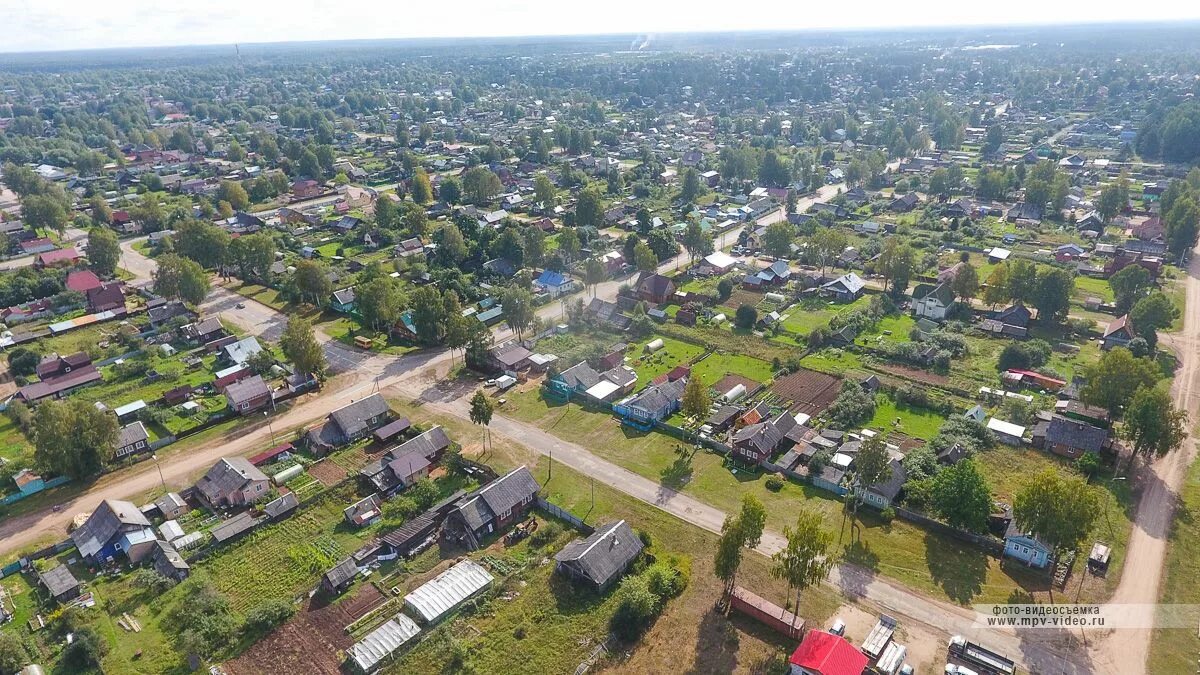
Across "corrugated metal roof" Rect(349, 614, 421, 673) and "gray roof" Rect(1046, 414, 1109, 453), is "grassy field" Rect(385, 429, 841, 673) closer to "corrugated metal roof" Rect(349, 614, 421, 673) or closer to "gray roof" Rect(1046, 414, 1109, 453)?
"corrugated metal roof" Rect(349, 614, 421, 673)

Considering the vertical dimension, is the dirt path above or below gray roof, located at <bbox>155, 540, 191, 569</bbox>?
below

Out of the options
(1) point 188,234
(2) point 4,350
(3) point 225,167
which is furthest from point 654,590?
(3) point 225,167

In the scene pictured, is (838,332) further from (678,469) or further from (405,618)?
(405,618)

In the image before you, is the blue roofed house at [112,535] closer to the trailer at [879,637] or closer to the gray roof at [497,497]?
the gray roof at [497,497]

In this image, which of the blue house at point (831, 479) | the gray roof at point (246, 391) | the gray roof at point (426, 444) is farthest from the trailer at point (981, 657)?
the gray roof at point (246, 391)

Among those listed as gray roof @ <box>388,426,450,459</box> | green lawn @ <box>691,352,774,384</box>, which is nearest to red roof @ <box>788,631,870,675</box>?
gray roof @ <box>388,426,450,459</box>

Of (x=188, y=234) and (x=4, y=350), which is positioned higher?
(x=188, y=234)
